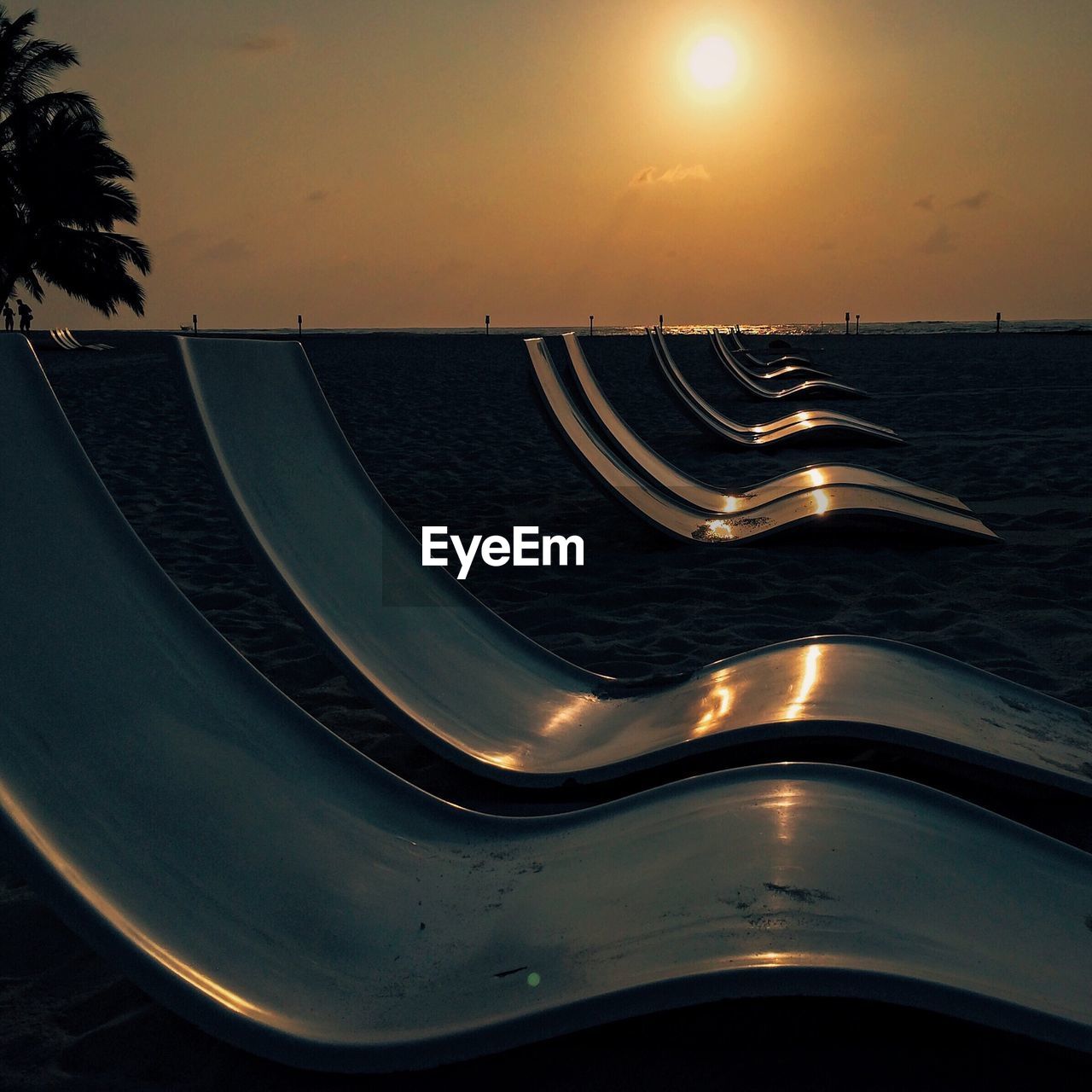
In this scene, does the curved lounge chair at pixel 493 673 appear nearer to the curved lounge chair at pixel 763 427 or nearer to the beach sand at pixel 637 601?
the beach sand at pixel 637 601

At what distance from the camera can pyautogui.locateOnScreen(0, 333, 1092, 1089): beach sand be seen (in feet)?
A: 4.85

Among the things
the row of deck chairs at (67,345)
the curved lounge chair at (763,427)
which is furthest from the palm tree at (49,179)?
the curved lounge chair at (763,427)

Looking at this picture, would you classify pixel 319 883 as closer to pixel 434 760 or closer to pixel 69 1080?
pixel 69 1080

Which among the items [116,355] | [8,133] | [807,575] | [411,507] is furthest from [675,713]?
[8,133]

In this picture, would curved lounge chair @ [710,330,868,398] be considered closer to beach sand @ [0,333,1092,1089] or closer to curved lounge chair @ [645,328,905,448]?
beach sand @ [0,333,1092,1089]

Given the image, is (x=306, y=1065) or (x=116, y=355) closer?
(x=306, y=1065)

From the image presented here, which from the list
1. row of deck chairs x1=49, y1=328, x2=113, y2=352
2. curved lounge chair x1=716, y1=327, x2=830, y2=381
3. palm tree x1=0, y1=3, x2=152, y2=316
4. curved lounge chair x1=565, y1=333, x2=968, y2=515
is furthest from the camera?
row of deck chairs x1=49, y1=328, x2=113, y2=352


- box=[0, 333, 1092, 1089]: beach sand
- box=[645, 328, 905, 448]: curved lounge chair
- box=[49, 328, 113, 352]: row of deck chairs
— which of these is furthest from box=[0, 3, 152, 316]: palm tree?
box=[645, 328, 905, 448]: curved lounge chair

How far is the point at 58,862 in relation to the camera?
1.17m

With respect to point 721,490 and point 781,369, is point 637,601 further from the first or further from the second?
point 781,369

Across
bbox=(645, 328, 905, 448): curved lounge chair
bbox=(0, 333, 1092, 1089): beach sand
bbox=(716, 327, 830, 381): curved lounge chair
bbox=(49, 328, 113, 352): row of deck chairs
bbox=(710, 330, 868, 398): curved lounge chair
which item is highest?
bbox=(49, 328, 113, 352): row of deck chairs

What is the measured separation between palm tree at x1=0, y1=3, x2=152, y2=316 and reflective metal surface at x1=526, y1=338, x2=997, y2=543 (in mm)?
20885

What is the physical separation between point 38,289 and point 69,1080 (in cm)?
2589

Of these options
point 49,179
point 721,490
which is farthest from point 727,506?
point 49,179
